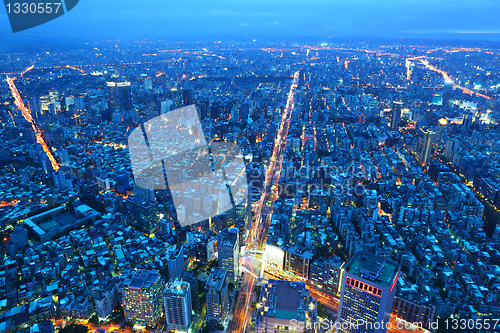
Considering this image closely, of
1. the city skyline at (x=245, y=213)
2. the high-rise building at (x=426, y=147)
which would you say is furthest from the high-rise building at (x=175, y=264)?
the high-rise building at (x=426, y=147)

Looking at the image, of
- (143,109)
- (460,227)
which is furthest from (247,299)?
(143,109)

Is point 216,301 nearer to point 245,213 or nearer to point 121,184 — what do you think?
point 245,213

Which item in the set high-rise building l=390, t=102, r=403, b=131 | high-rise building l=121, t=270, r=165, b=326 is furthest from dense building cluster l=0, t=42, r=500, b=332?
high-rise building l=390, t=102, r=403, b=131

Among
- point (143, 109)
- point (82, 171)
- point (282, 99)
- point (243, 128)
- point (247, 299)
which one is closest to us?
point (247, 299)

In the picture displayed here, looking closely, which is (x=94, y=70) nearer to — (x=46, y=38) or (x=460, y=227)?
(x=46, y=38)

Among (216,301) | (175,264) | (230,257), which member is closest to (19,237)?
(175,264)

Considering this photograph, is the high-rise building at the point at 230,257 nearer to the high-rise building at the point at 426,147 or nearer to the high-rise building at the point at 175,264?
the high-rise building at the point at 175,264

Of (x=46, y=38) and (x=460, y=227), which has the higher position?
(x=46, y=38)
